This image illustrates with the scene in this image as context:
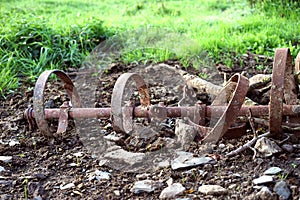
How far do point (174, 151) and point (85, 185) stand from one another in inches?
23.5

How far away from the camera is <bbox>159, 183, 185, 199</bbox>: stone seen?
2.23 m

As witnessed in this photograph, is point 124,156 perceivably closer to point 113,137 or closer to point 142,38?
point 113,137

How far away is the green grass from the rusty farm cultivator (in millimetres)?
1317

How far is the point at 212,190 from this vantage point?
7.23ft

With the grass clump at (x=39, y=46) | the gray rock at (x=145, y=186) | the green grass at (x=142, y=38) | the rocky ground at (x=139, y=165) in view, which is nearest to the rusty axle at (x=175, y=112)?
the rocky ground at (x=139, y=165)

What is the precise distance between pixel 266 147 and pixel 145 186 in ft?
2.34

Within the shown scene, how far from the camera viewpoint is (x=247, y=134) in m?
2.81

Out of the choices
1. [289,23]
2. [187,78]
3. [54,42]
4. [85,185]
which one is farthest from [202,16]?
[85,185]

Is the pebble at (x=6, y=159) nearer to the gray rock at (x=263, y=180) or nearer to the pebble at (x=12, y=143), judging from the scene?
the pebble at (x=12, y=143)

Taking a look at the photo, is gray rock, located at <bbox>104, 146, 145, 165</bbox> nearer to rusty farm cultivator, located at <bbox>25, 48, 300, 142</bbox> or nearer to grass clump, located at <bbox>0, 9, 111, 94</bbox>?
rusty farm cultivator, located at <bbox>25, 48, 300, 142</bbox>

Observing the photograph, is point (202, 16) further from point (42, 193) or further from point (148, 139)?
point (42, 193)

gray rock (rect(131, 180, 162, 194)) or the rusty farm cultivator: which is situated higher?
the rusty farm cultivator

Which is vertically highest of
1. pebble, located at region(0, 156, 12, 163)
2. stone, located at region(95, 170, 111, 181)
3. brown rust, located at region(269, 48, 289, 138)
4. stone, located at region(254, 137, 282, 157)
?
brown rust, located at region(269, 48, 289, 138)

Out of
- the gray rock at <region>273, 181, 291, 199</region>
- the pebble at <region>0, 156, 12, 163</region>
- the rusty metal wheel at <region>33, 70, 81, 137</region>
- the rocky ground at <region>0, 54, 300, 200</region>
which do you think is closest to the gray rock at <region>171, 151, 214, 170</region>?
the rocky ground at <region>0, 54, 300, 200</region>
